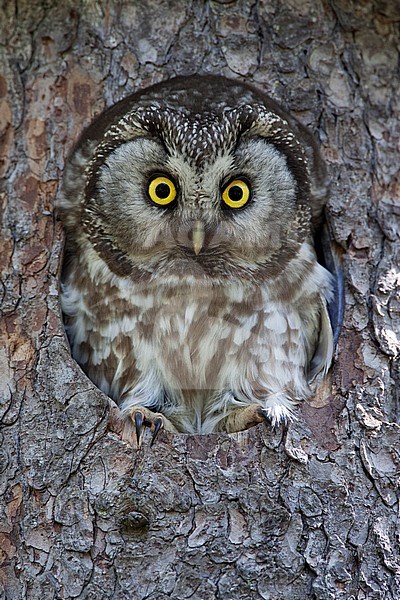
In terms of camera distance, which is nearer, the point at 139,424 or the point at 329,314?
the point at 139,424

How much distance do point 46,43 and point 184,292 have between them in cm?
99

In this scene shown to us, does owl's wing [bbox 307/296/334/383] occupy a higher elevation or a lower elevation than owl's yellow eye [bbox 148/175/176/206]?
lower

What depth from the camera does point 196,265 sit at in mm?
2891

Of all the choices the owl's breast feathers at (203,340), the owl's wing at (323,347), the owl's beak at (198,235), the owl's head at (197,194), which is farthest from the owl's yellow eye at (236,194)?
the owl's wing at (323,347)

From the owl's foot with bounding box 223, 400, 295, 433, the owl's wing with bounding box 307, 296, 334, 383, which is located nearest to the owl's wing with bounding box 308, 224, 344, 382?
the owl's wing with bounding box 307, 296, 334, 383

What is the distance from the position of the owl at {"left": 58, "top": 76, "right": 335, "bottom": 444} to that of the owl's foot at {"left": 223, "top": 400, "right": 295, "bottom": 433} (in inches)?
0.4

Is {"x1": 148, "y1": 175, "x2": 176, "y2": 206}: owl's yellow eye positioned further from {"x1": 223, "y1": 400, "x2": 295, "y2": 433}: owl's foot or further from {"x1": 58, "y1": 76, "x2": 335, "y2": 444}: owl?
{"x1": 223, "y1": 400, "x2": 295, "y2": 433}: owl's foot

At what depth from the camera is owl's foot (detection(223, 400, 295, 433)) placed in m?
2.58

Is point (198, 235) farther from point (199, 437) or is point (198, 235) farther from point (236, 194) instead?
point (199, 437)

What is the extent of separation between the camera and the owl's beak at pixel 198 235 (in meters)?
2.72

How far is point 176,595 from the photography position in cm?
234

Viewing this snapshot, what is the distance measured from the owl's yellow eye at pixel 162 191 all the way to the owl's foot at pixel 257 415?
0.70 metres

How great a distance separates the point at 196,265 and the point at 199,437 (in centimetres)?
64

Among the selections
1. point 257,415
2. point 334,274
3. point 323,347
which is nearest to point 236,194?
point 334,274
